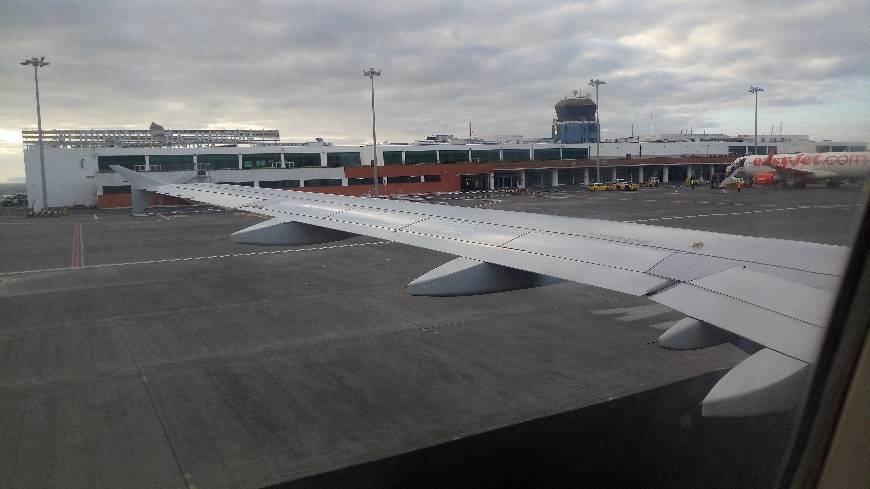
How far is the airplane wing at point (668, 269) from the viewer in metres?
3.68

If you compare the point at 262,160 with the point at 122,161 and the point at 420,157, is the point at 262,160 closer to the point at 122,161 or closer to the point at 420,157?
the point at 122,161

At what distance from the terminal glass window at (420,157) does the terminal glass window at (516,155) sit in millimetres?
8310

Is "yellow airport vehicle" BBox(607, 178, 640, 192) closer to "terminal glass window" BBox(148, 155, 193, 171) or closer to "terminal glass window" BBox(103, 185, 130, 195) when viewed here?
"terminal glass window" BBox(148, 155, 193, 171)

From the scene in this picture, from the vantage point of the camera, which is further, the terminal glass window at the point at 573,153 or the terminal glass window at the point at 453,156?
the terminal glass window at the point at 453,156

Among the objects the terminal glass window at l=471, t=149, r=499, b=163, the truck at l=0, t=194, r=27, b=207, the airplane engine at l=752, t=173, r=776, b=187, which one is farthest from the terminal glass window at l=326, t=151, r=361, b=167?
the airplane engine at l=752, t=173, r=776, b=187

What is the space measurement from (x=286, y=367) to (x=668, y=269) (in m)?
7.00

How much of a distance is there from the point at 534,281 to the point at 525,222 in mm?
1952

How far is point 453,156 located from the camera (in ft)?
239

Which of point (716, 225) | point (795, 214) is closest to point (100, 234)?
point (716, 225)

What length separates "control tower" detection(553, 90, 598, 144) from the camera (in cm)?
9275

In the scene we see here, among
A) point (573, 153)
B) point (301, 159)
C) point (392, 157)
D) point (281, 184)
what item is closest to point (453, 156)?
point (392, 157)

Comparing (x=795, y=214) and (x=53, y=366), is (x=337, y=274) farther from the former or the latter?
(x=795, y=214)

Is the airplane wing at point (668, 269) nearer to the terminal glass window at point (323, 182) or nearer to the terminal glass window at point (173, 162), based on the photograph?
the terminal glass window at point (323, 182)

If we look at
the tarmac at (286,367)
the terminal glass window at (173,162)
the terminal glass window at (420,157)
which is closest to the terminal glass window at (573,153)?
the terminal glass window at (420,157)
